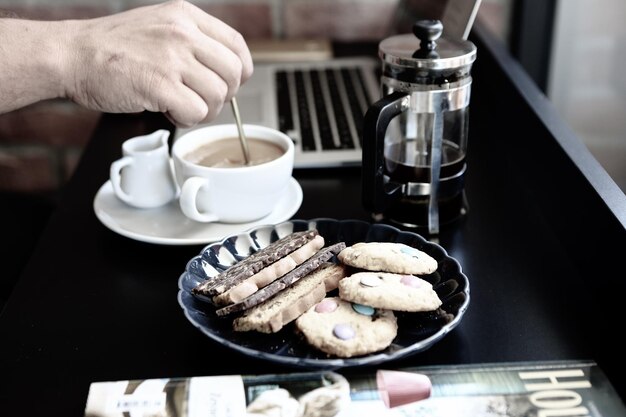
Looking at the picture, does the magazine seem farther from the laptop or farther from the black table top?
the laptop

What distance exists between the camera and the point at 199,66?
0.81m

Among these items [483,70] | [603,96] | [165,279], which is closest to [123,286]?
[165,279]

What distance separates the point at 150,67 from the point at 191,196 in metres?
0.13

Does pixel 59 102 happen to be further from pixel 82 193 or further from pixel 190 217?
pixel 190 217

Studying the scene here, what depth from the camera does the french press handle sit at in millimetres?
750

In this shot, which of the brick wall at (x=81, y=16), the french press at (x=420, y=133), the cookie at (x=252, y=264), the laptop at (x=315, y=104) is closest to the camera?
the cookie at (x=252, y=264)

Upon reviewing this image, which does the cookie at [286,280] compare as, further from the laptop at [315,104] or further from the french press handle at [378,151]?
the laptop at [315,104]

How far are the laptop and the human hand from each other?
19 cm

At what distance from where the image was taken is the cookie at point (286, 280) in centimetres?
63

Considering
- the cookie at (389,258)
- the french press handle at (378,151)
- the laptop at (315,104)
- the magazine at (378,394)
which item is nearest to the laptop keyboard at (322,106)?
the laptop at (315,104)

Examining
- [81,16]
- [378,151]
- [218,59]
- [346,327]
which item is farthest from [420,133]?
[81,16]

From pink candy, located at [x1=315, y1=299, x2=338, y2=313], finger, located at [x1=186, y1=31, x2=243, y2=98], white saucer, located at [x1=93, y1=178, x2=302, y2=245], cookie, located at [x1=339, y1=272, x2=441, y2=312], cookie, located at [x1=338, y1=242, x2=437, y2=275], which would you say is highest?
finger, located at [x1=186, y1=31, x2=243, y2=98]

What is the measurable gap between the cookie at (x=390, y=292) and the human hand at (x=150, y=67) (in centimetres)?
27

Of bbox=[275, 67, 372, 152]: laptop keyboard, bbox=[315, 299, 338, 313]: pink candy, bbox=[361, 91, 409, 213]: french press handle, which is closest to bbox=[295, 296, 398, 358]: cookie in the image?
bbox=[315, 299, 338, 313]: pink candy
